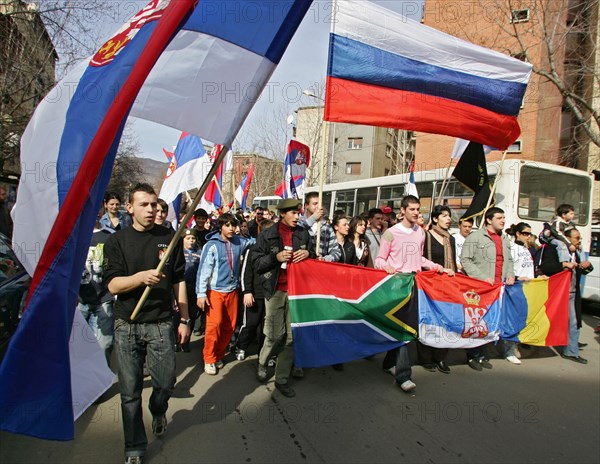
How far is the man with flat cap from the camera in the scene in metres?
4.33

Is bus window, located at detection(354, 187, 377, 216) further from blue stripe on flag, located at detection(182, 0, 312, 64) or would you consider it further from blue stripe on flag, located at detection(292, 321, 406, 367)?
blue stripe on flag, located at detection(182, 0, 312, 64)

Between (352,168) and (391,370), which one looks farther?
(352,168)

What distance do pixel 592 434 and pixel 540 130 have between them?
24.5 metres

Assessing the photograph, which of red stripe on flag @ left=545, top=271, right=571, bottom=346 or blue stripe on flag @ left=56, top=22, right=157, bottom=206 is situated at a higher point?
blue stripe on flag @ left=56, top=22, right=157, bottom=206

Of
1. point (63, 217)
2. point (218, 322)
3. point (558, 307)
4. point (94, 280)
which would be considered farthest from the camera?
point (558, 307)

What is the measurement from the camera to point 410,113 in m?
4.46

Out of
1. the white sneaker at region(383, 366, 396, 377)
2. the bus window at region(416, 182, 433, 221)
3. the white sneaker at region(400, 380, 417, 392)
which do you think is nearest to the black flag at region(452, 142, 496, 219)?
the white sneaker at region(383, 366, 396, 377)

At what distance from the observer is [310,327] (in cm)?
442

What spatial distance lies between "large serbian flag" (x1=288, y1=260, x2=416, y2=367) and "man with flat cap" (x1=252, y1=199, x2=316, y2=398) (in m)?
0.09

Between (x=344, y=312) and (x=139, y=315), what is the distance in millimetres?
2312

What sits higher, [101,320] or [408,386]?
[101,320]

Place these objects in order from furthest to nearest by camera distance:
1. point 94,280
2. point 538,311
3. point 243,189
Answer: point 243,189, point 538,311, point 94,280

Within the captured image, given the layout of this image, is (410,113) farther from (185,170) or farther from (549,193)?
(549,193)

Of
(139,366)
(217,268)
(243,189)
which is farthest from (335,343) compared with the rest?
(243,189)
